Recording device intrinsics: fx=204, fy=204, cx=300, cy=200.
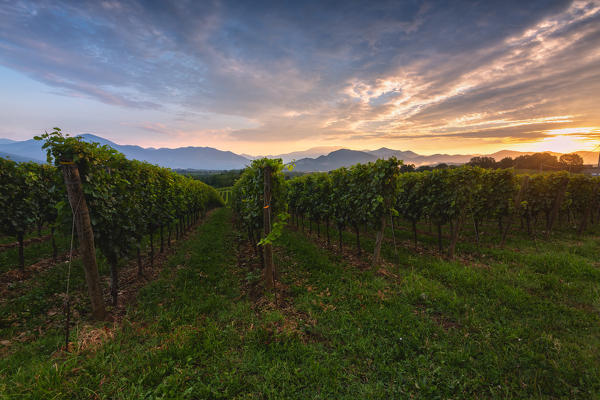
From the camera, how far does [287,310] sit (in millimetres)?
5406

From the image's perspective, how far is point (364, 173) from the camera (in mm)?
8695

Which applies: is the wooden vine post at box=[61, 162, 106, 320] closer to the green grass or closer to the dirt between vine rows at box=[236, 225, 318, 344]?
the green grass

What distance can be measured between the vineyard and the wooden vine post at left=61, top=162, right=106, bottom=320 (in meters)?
0.03

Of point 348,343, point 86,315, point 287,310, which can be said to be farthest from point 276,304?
point 86,315

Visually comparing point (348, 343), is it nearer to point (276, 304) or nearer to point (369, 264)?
point (276, 304)

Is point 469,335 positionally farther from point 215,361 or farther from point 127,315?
point 127,315

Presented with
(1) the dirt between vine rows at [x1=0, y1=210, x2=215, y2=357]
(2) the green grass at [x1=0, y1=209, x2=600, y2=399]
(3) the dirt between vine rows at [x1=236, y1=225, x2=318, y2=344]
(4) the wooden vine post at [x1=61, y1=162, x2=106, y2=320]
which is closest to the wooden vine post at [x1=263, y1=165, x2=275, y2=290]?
(3) the dirt between vine rows at [x1=236, y1=225, x2=318, y2=344]

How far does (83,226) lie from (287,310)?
16.5 ft

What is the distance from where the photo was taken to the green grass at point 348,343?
10.7ft

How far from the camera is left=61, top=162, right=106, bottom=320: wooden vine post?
4242 mm

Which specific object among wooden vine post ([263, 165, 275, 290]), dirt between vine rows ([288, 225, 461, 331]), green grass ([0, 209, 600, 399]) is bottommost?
dirt between vine rows ([288, 225, 461, 331])

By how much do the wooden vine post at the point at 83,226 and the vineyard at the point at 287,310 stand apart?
32 mm

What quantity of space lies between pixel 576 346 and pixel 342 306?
4453mm

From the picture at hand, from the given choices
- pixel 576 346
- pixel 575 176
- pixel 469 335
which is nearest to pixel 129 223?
pixel 469 335
